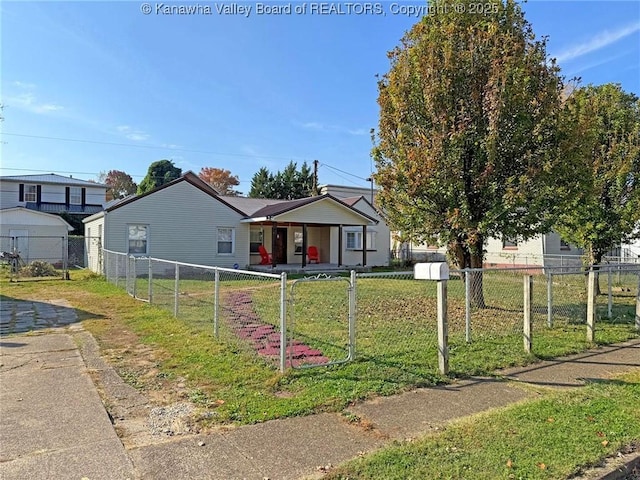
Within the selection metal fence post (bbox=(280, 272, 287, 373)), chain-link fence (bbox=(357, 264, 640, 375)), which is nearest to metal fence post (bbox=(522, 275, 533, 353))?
chain-link fence (bbox=(357, 264, 640, 375))

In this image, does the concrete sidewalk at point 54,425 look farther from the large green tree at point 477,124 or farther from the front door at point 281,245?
the front door at point 281,245

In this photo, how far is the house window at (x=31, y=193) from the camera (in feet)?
120

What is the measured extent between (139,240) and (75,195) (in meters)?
23.8

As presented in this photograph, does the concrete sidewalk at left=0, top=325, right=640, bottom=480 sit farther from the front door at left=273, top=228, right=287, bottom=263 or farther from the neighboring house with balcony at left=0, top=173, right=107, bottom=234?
the neighboring house with balcony at left=0, top=173, right=107, bottom=234

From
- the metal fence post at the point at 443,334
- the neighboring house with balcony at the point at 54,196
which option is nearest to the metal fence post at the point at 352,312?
the metal fence post at the point at 443,334

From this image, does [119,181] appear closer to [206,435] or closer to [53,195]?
[53,195]

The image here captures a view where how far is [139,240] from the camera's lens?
19.5 meters

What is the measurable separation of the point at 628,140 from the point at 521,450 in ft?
40.7

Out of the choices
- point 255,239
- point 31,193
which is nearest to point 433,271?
point 255,239

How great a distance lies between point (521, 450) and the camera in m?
3.53

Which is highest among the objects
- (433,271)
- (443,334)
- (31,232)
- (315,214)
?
(315,214)

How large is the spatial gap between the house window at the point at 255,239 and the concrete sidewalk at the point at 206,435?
60.6 feet

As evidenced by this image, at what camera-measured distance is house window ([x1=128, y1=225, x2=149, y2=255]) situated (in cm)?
1939

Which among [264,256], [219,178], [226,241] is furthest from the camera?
[219,178]
